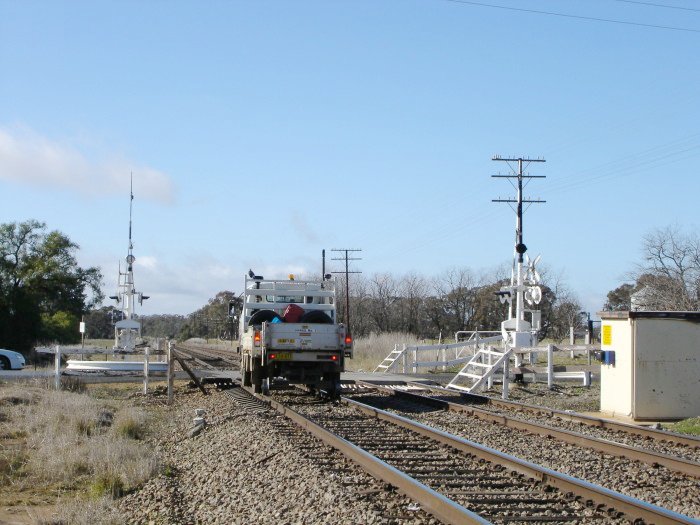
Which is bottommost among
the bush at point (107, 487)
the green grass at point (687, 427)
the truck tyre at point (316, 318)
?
the bush at point (107, 487)

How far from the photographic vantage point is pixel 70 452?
1248cm

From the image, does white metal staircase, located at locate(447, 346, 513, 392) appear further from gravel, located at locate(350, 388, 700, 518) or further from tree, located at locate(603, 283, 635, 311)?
tree, located at locate(603, 283, 635, 311)

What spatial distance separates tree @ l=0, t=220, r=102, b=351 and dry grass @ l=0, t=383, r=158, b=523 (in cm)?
4016

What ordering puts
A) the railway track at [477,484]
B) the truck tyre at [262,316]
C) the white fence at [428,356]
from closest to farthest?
the railway track at [477,484] → the truck tyre at [262,316] → the white fence at [428,356]

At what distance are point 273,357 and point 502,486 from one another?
1016 cm

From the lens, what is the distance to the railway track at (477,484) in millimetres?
7844

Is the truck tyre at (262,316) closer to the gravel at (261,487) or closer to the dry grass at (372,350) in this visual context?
the gravel at (261,487)

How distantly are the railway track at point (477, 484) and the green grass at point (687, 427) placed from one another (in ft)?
15.9

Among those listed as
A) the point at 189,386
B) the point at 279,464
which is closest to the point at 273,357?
the point at 189,386

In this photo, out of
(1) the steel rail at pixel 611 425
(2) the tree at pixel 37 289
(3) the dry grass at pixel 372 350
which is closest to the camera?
(1) the steel rail at pixel 611 425

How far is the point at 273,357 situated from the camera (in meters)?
18.9

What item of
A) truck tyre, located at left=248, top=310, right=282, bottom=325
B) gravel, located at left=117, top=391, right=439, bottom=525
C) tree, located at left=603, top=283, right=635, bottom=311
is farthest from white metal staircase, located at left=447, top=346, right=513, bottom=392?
tree, located at left=603, top=283, right=635, bottom=311

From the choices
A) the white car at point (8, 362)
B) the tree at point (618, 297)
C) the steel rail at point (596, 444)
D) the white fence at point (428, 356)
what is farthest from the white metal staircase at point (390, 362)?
the tree at point (618, 297)

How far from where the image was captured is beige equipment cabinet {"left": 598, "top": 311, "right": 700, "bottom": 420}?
55.4ft
